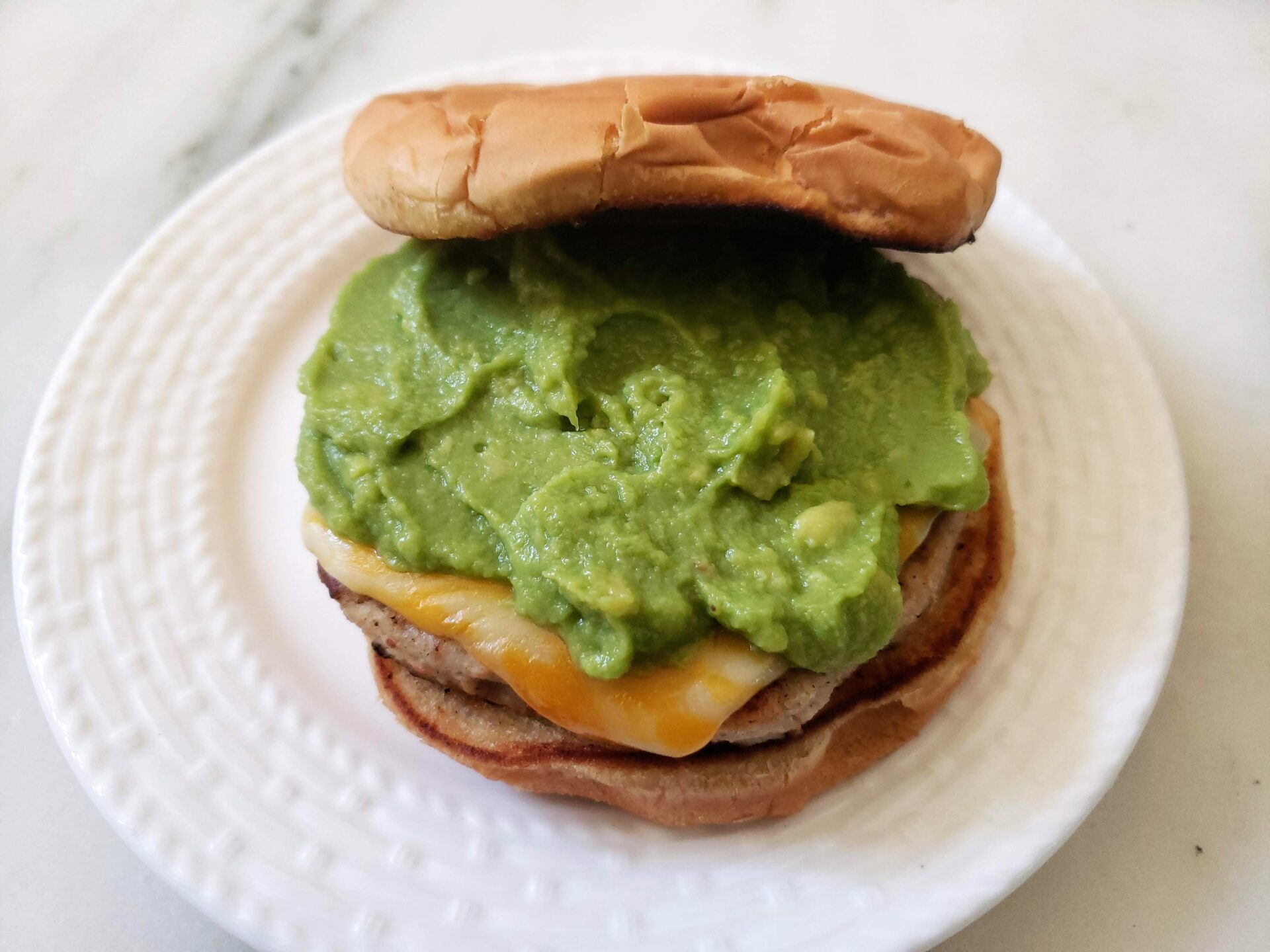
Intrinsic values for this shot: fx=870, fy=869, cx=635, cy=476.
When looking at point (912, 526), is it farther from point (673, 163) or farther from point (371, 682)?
point (371, 682)

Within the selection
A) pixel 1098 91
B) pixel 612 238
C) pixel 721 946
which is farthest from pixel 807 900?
pixel 1098 91

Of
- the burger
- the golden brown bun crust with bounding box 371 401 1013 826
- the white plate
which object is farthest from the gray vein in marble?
the golden brown bun crust with bounding box 371 401 1013 826

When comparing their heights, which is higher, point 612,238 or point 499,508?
point 612,238

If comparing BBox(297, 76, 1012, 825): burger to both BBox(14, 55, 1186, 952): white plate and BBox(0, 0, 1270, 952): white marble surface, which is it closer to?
BBox(14, 55, 1186, 952): white plate

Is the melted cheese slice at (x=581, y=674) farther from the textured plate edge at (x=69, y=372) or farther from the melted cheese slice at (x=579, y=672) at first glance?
the textured plate edge at (x=69, y=372)

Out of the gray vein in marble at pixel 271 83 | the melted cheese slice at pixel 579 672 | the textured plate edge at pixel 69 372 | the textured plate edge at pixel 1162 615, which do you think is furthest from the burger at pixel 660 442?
the gray vein in marble at pixel 271 83

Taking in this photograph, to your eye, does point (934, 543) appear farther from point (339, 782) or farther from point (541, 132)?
point (339, 782)

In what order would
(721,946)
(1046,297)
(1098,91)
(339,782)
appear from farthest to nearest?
(1098,91), (1046,297), (339,782), (721,946)
